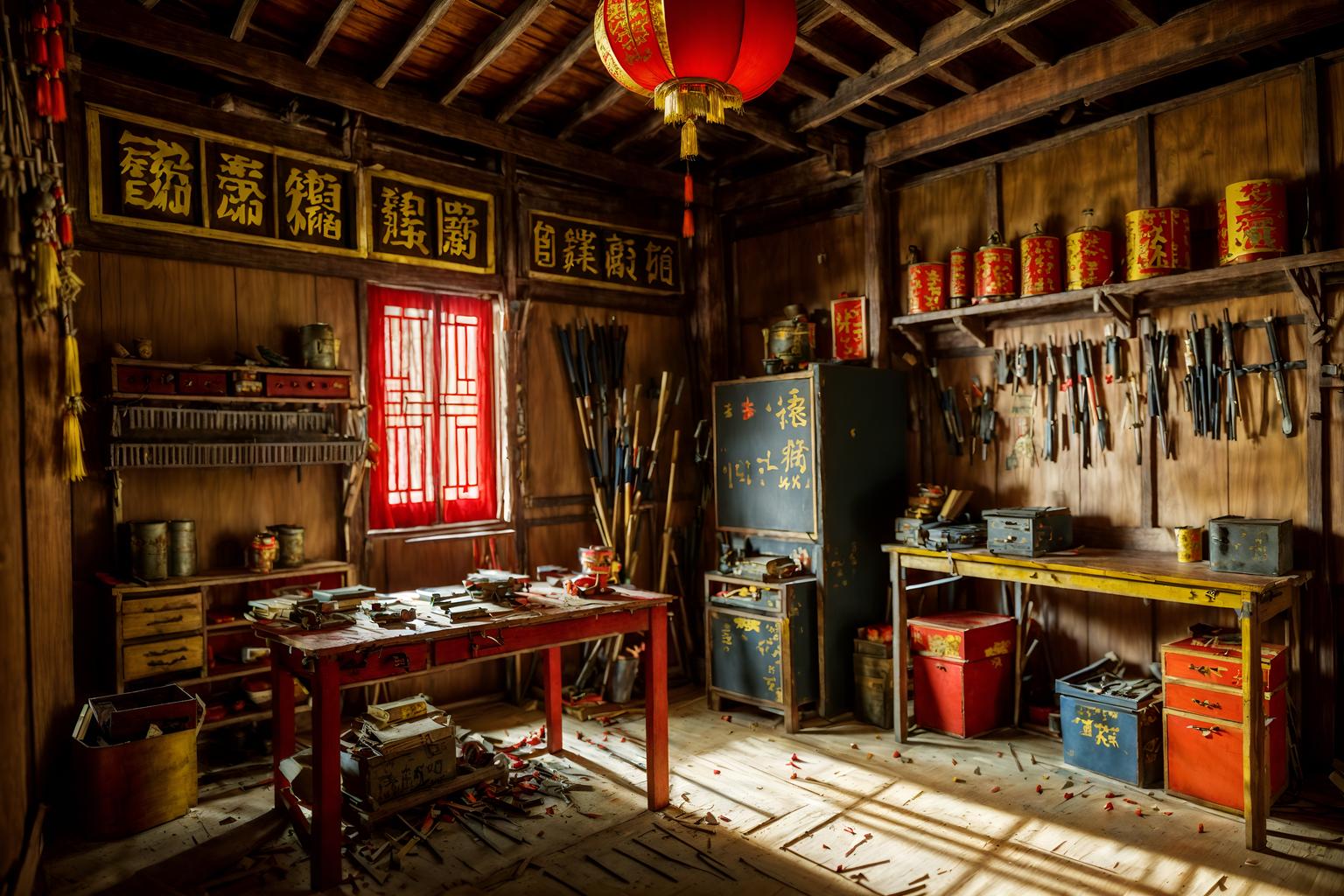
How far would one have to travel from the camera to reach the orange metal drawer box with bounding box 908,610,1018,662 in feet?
14.8

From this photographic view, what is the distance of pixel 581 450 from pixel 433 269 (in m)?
1.57

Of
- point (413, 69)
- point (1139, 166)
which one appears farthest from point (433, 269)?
point (1139, 166)

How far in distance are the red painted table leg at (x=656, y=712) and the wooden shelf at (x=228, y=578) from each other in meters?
1.82

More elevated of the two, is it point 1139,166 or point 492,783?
point 1139,166

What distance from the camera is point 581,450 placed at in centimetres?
586

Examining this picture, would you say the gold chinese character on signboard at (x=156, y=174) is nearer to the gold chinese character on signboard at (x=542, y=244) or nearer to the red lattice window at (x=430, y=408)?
the red lattice window at (x=430, y=408)

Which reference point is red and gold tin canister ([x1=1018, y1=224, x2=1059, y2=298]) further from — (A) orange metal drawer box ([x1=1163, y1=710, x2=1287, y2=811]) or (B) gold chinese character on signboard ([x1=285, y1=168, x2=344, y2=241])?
(B) gold chinese character on signboard ([x1=285, y1=168, x2=344, y2=241])

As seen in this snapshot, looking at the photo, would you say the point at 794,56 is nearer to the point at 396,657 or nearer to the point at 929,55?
the point at 929,55

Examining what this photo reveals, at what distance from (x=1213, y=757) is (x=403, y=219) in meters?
5.00

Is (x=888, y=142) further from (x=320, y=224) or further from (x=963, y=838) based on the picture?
(x=963, y=838)

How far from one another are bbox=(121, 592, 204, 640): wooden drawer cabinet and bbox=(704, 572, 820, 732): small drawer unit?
9.23ft

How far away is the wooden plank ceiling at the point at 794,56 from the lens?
397cm

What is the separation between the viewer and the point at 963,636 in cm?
449

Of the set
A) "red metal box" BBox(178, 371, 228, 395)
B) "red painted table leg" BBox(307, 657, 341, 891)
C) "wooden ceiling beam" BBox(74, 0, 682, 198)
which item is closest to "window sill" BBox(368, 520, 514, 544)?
"red metal box" BBox(178, 371, 228, 395)
